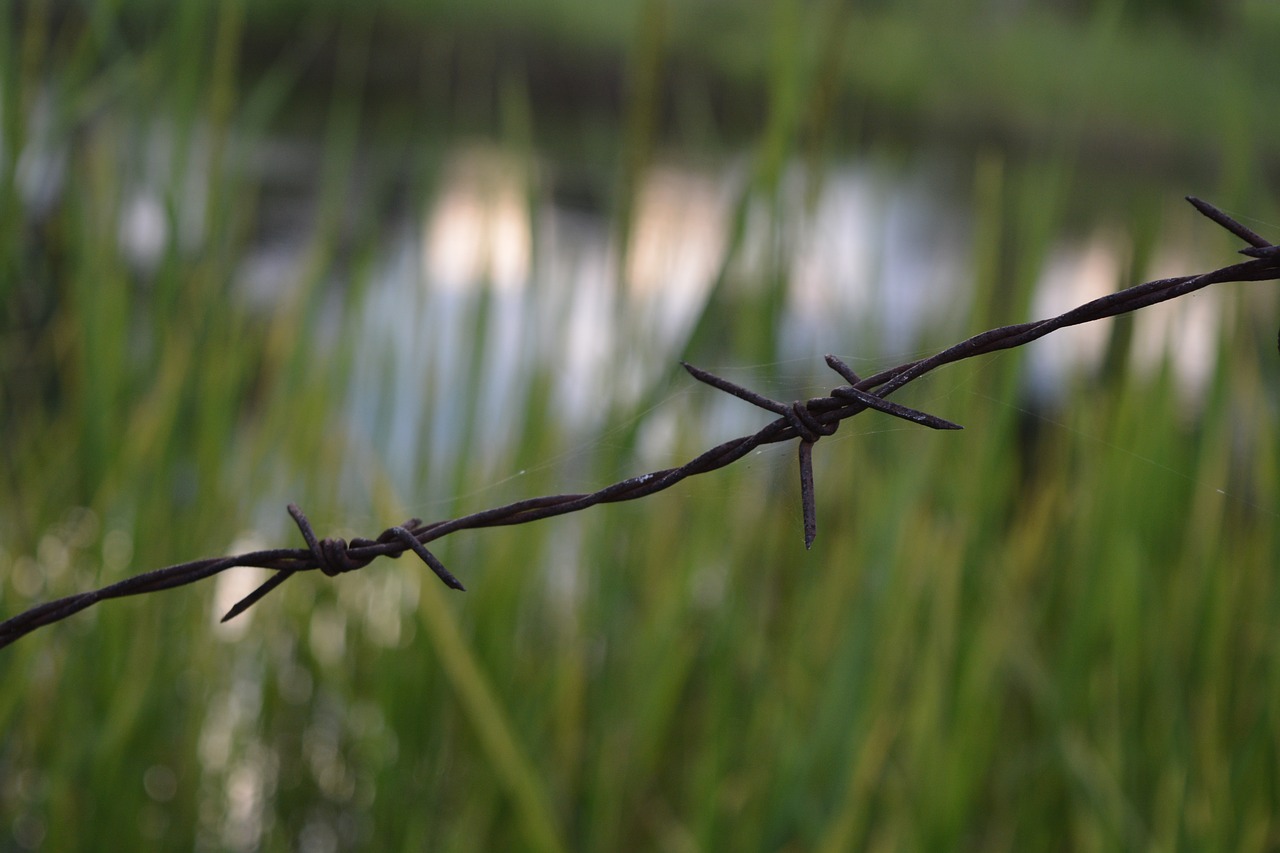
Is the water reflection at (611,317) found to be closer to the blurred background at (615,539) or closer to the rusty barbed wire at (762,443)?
the blurred background at (615,539)

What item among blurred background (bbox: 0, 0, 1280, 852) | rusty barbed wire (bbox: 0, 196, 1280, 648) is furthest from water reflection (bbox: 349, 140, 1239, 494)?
rusty barbed wire (bbox: 0, 196, 1280, 648)

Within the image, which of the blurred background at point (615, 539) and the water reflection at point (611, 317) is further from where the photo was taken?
the water reflection at point (611, 317)

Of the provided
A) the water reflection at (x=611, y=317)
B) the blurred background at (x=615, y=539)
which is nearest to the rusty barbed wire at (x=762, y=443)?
the blurred background at (x=615, y=539)

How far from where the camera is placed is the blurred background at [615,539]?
2.85ft

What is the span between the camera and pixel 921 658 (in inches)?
36.6

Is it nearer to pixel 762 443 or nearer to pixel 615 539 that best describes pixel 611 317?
pixel 615 539

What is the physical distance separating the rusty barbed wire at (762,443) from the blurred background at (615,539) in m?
0.19

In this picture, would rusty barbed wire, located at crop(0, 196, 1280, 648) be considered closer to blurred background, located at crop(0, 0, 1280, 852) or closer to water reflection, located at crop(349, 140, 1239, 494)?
blurred background, located at crop(0, 0, 1280, 852)

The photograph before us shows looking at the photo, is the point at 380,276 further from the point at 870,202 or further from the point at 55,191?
the point at 870,202

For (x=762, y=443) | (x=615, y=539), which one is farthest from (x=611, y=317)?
(x=762, y=443)

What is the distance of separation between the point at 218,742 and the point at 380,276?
611 mm

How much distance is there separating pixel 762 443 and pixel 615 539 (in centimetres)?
50

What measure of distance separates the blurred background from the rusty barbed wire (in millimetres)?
190

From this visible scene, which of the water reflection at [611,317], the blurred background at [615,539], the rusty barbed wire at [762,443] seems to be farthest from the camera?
the water reflection at [611,317]
